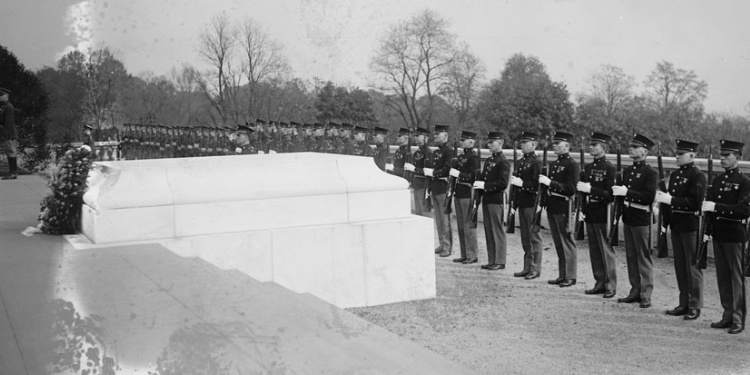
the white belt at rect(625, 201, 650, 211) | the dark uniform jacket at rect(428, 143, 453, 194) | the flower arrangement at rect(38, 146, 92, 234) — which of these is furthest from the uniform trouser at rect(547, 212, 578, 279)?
the flower arrangement at rect(38, 146, 92, 234)

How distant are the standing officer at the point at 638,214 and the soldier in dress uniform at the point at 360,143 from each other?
20.2 ft

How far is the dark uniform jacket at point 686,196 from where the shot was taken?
645 centimetres

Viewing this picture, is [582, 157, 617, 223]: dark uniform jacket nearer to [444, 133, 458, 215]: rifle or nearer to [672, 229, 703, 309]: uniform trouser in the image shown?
[672, 229, 703, 309]: uniform trouser

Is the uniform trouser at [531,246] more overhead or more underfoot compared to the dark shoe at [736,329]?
more overhead

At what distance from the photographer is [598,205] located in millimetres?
7629

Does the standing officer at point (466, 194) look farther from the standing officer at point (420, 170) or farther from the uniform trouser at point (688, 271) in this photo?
the uniform trouser at point (688, 271)

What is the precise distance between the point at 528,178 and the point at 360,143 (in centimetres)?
490

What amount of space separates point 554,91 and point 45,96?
32.9ft

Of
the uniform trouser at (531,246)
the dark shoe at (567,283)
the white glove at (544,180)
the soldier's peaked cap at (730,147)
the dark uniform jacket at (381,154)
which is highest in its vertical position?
the soldier's peaked cap at (730,147)

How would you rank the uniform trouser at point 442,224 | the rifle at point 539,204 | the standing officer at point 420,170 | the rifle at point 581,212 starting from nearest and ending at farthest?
the rifle at point 581,212 → the rifle at point 539,204 → the uniform trouser at point 442,224 → the standing officer at point 420,170

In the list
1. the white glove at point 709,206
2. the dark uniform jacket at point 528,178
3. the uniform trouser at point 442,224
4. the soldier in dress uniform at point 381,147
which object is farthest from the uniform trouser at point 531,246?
the soldier in dress uniform at point 381,147

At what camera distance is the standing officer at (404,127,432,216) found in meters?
10.4

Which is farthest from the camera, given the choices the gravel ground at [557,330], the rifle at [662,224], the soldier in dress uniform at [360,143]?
the soldier in dress uniform at [360,143]

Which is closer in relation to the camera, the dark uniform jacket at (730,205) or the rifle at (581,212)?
the dark uniform jacket at (730,205)
